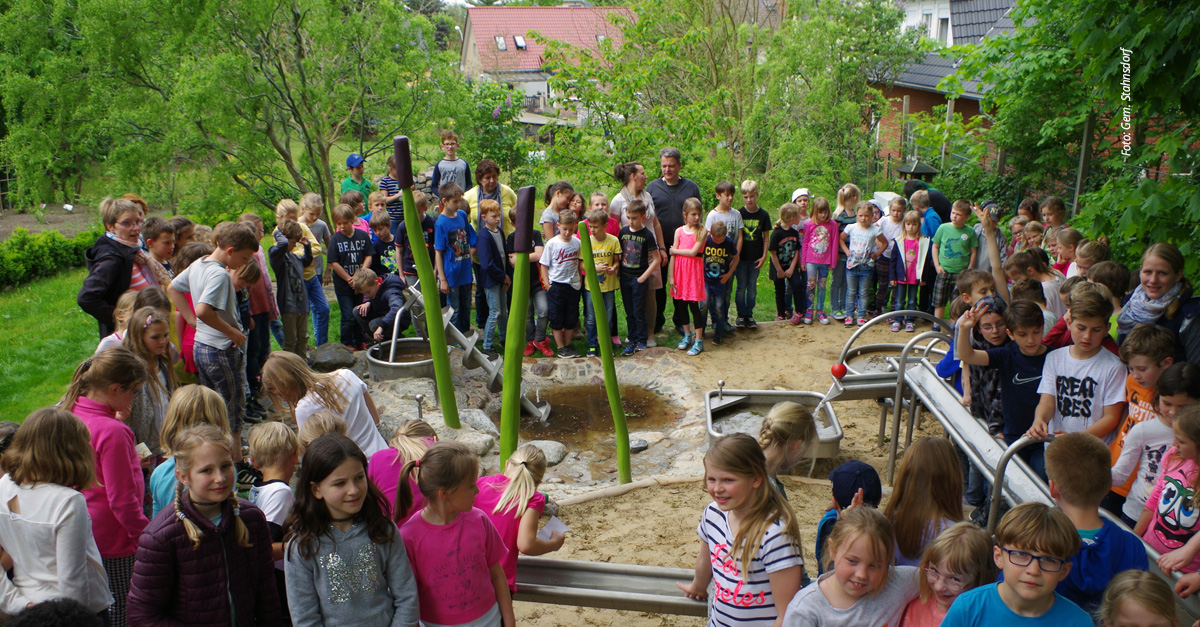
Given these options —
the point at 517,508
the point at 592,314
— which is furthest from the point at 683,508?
the point at 592,314

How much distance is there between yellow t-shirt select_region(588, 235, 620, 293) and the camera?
8.48 metres

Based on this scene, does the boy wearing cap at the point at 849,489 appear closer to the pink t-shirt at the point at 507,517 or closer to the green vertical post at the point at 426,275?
the pink t-shirt at the point at 507,517

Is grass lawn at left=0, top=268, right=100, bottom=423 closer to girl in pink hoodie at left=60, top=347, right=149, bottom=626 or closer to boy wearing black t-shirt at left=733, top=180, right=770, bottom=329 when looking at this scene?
girl in pink hoodie at left=60, top=347, right=149, bottom=626

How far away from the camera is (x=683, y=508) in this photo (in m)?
5.32

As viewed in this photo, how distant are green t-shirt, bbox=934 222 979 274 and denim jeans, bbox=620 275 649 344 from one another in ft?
10.2

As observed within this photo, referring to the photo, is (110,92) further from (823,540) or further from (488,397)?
(823,540)

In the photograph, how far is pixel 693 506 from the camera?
5.33 m

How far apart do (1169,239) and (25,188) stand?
13210 millimetres

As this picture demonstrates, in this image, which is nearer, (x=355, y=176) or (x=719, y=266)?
(x=719, y=266)

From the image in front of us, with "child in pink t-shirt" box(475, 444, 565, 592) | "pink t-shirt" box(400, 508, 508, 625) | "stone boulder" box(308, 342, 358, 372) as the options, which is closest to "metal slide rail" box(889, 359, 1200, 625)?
"child in pink t-shirt" box(475, 444, 565, 592)

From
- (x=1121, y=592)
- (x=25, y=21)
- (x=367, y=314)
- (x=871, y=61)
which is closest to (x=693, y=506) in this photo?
(x=1121, y=592)

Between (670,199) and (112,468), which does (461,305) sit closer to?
(670,199)

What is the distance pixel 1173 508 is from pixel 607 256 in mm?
5814

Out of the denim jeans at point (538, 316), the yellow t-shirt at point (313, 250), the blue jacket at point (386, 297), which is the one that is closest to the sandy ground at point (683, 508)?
the denim jeans at point (538, 316)
